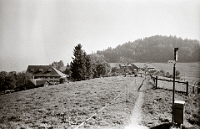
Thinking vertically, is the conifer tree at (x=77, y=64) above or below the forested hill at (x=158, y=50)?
below

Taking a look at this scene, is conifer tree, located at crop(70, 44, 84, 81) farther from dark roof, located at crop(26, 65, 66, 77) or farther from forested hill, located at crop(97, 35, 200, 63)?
forested hill, located at crop(97, 35, 200, 63)

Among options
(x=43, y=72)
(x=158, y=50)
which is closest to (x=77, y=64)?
(x=43, y=72)

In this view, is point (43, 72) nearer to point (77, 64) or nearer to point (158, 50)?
point (77, 64)

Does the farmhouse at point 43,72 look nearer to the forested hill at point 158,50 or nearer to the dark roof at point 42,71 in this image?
the dark roof at point 42,71

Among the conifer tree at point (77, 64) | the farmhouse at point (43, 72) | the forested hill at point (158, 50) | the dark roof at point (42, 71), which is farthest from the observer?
the forested hill at point (158, 50)

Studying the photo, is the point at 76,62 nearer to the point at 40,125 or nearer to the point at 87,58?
the point at 87,58

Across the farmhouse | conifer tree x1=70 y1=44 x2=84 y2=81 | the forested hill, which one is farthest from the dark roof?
the forested hill

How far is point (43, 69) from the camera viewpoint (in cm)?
6231

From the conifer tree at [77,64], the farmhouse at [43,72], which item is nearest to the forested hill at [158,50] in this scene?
the farmhouse at [43,72]

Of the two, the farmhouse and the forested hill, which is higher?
the forested hill

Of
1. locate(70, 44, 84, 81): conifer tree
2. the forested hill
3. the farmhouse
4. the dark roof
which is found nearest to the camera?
locate(70, 44, 84, 81): conifer tree

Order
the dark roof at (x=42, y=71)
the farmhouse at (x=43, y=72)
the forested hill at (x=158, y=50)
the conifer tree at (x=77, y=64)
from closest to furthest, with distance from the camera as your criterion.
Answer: the conifer tree at (x=77, y=64) < the farmhouse at (x=43, y=72) < the dark roof at (x=42, y=71) < the forested hill at (x=158, y=50)

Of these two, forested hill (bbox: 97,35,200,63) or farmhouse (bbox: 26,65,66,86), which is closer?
farmhouse (bbox: 26,65,66,86)

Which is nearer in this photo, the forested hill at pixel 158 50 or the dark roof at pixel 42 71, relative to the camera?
the dark roof at pixel 42 71
